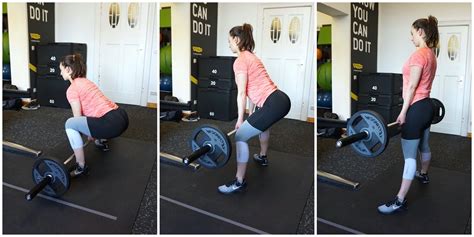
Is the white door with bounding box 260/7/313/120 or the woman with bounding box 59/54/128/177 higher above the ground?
the white door with bounding box 260/7/313/120

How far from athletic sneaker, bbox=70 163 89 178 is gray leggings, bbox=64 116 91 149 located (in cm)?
11

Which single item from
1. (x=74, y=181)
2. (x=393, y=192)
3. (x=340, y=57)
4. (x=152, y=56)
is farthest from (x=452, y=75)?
(x=74, y=181)

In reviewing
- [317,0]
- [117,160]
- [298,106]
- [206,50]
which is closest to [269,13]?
[317,0]

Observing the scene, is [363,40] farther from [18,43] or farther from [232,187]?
[18,43]

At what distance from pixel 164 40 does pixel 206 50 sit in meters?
0.19

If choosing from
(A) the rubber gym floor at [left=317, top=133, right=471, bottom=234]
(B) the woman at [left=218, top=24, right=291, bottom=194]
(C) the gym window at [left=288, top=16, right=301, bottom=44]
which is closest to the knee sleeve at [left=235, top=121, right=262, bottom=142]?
(B) the woman at [left=218, top=24, right=291, bottom=194]

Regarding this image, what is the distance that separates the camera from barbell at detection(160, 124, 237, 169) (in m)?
1.53

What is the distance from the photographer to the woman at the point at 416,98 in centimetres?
154

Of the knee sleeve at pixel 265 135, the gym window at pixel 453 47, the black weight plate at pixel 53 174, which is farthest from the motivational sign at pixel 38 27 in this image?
the gym window at pixel 453 47

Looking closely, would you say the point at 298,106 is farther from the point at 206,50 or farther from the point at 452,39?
the point at 452,39

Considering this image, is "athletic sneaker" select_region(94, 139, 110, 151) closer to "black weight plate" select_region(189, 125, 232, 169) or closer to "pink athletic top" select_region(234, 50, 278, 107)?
"black weight plate" select_region(189, 125, 232, 169)

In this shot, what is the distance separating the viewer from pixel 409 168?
63.8 inches

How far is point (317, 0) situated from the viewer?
163 cm

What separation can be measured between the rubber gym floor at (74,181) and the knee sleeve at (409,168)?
1174mm
